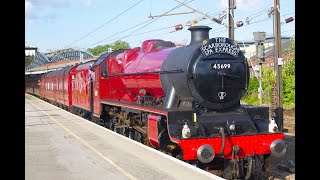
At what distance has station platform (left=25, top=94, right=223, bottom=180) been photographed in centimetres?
704

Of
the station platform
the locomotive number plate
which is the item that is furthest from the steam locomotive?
the station platform

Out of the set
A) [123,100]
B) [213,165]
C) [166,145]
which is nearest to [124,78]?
[123,100]

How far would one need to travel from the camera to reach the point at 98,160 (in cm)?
843

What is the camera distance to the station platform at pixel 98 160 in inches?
277

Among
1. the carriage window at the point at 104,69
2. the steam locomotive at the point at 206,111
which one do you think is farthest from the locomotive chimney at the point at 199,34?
the carriage window at the point at 104,69

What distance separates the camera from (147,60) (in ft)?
34.8

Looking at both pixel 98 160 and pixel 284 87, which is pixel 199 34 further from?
pixel 284 87

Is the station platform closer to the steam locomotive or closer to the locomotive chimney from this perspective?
the steam locomotive

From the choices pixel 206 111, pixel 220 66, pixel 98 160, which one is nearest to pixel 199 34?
pixel 220 66
